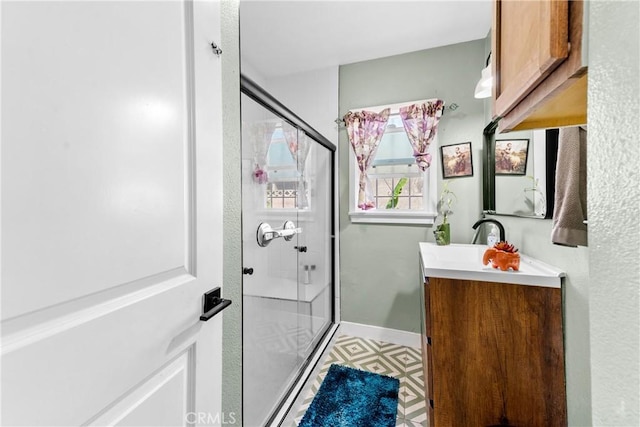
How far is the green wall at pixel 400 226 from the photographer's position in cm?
221

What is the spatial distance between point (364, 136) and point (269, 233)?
145cm

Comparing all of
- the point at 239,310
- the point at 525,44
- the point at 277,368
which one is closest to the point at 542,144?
the point at 525,44

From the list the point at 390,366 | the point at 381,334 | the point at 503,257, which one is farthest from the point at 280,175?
the point at 381,334

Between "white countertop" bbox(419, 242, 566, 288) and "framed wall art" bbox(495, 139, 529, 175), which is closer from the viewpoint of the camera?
"white countertop" bbox(419, 242, 566, 288)

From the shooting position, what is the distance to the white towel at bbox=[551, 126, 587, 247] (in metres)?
0.90

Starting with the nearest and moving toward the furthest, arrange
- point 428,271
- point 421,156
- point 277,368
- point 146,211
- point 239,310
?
point 146,211 → point 239,310 → point 428,271 → point 277,368 → point 421,156

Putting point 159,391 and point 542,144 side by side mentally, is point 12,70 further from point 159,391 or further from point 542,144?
point 542,144

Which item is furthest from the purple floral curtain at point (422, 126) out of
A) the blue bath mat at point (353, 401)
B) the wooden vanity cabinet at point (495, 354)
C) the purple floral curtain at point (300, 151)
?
the blue bath mat at point (353, 401)

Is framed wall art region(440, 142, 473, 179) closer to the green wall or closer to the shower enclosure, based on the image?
the green wall

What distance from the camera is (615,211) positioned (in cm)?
36

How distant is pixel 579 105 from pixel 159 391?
118 centimetres

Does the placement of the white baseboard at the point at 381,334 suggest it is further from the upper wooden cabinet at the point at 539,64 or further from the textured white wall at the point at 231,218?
the upper wooden cabinet at the point at 539,64

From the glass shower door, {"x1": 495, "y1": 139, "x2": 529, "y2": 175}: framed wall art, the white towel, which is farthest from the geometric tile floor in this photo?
{"x1": 495, "y1": 139, "x2": 529, "y2": 175}: framed wall art

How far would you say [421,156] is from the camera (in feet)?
7.39
